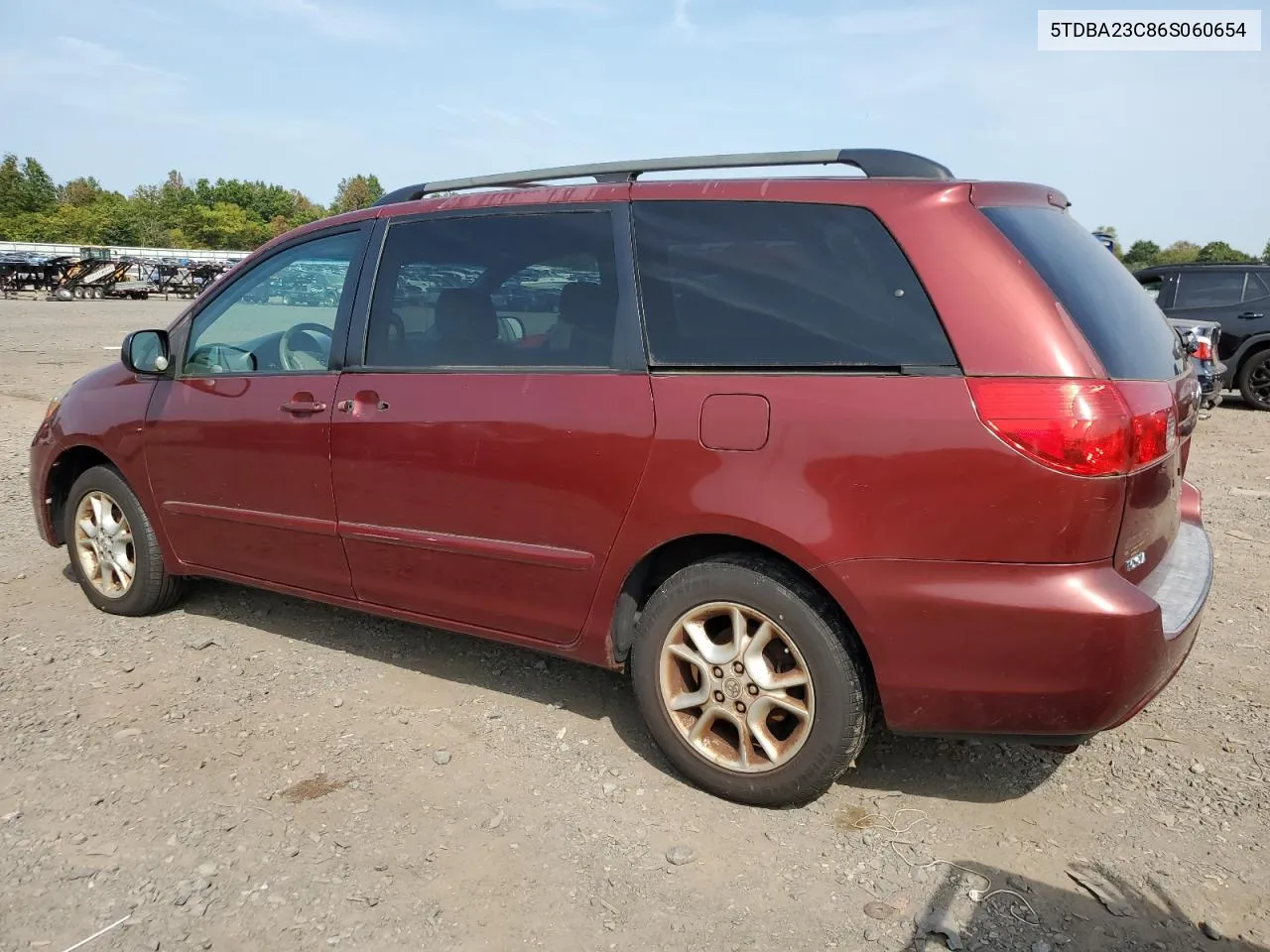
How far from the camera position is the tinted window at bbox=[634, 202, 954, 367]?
2641 mm

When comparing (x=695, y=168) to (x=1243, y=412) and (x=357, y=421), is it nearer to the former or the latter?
(x=357, y=421)

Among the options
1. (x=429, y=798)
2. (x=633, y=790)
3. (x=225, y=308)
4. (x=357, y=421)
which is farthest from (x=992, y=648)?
(x=225, y=308)

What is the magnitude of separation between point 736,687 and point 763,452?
0.71m

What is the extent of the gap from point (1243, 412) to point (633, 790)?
11286 mm

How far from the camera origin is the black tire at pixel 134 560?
4.36 m

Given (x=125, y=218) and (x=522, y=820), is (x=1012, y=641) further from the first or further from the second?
(x=125, y=218)

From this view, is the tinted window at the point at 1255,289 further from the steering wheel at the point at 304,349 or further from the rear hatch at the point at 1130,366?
the steering wheel at the point at 304,349

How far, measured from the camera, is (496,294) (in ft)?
11.1

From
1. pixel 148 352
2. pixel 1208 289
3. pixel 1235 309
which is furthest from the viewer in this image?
pixel 1208 289

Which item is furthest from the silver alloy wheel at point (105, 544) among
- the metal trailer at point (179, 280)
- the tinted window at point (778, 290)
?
the metal trailer at point (179, 280)

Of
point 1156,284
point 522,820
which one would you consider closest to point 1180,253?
point 1156,284

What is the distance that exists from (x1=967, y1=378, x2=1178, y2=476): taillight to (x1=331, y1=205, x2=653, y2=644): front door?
99 cm

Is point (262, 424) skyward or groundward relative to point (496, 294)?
groundward

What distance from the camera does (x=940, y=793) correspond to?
300 cm
